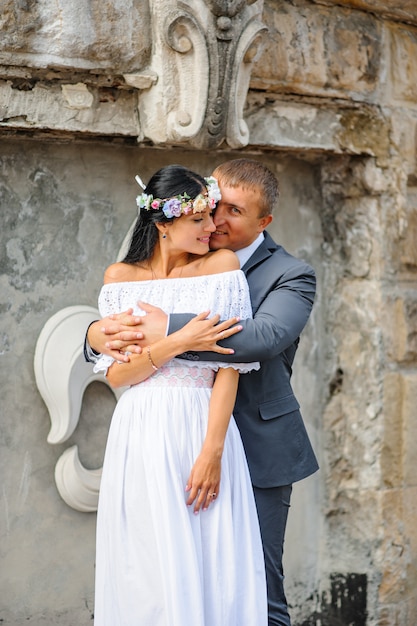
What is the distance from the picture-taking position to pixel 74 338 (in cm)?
383

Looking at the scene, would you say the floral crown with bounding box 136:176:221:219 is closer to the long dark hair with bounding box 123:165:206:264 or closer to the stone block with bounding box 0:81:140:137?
the long dark hair with bounding box 123:165:206:264

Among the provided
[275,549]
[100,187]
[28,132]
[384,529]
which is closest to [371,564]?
[384,529]

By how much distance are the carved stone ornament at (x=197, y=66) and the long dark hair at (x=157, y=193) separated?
702 mm

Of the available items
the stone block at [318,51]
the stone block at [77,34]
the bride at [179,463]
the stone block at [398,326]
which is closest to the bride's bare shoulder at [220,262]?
the bride at [179,463]

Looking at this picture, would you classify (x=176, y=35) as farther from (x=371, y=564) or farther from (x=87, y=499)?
(x=371, y=564)

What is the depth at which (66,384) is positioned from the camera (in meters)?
3.76

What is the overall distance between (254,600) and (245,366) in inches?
26.7

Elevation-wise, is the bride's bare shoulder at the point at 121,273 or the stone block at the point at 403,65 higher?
the stone block at the point at 403,65

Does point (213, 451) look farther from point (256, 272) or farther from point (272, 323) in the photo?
point (256, 272)

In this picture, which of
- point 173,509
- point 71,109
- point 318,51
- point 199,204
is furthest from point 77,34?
point 173,509

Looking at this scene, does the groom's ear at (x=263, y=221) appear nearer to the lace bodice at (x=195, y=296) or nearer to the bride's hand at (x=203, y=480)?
the lace bodice at (x=195, y=296)

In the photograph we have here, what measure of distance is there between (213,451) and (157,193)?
2.52ft

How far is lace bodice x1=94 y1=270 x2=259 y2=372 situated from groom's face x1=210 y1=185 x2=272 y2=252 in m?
0.19

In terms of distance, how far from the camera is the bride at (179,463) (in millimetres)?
2994
